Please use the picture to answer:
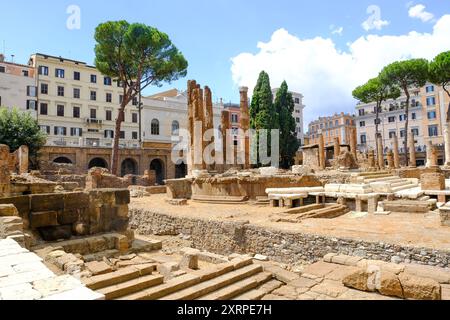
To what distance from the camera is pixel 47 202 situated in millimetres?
6215

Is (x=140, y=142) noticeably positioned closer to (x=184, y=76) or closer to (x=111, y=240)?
(x=184, y=76)

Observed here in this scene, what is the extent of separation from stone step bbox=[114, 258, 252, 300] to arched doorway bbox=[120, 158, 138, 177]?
33105 millimetres

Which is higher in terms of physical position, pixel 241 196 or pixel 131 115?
pixel 131 115

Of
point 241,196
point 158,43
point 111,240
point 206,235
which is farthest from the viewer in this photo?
point 158,43

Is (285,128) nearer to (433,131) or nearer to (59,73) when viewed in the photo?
(433,131)

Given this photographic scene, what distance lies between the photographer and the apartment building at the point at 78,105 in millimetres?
37656

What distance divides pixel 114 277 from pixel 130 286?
30 centimetres

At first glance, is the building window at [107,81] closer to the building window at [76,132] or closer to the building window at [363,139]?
the building window at [76,132]

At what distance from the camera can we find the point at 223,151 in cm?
2806

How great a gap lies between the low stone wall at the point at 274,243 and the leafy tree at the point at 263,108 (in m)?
27.7
